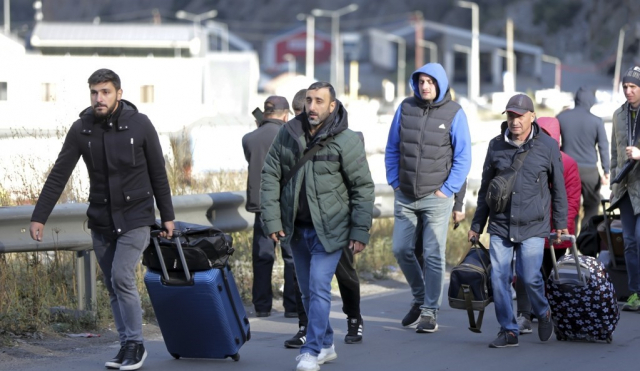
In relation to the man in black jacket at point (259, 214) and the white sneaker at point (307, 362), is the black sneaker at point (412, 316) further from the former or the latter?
the white sneaker at point (307, 362)

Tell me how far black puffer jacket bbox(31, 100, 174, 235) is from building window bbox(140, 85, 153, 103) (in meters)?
42.9

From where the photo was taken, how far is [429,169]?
27.0 feet

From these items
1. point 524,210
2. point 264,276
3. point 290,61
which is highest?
point 290,61

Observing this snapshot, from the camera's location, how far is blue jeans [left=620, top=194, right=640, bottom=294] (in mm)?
9055

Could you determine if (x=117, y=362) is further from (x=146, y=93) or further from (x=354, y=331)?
(x=146, y=93)

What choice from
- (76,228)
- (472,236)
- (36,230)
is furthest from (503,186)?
(76,228)

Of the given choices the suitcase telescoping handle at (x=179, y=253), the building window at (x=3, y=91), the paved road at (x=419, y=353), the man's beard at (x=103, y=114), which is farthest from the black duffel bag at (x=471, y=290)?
the building window at (x=3, y=91)

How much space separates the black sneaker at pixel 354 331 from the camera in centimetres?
773

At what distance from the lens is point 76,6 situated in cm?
13962

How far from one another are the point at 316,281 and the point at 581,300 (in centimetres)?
217

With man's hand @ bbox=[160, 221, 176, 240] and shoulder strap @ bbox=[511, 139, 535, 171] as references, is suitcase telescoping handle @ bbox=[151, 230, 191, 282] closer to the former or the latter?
man's hand @ bbox=[160, 221, 176, 240]

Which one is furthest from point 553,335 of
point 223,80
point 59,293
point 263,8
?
point 263,8

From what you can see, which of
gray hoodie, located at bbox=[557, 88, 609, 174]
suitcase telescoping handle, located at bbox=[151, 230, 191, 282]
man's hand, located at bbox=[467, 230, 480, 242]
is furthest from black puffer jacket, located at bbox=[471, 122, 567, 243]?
gray hoodie, located at bbox=[557, 88, 609, 174]

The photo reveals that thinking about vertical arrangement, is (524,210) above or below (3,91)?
below
